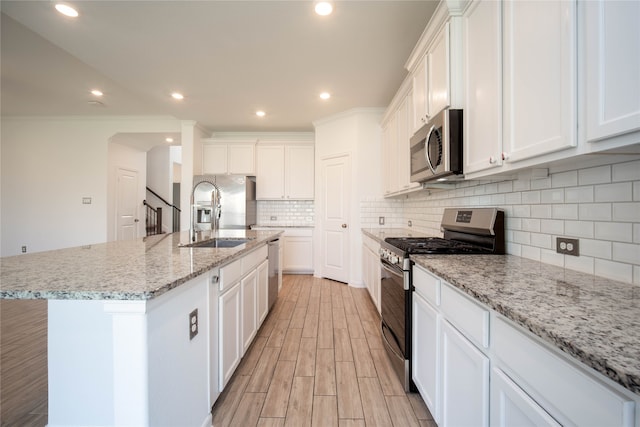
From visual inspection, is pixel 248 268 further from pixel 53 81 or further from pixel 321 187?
pixel 53 81

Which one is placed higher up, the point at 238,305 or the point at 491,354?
the point at 491,354

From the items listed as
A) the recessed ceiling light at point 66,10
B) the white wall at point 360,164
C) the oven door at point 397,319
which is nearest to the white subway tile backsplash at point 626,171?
the oven door at point 397,319

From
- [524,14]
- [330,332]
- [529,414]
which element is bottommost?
[330,332]

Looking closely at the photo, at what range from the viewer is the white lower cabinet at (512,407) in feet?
2.27

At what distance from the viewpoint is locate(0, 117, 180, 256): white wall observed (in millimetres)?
5012

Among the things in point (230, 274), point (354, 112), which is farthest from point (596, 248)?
point (354, 112)

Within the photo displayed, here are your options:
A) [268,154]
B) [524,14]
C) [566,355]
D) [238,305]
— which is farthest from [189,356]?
[268,154]

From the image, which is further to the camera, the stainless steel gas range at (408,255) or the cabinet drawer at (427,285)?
the stainless steel gas range at (408,255)

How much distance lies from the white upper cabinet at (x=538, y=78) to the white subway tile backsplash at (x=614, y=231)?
388 millimetres

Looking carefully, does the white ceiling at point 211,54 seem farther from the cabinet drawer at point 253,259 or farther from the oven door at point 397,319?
the oven door at point 397,319

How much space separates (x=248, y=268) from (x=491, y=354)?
1.63 meters

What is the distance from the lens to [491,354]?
0.91 m

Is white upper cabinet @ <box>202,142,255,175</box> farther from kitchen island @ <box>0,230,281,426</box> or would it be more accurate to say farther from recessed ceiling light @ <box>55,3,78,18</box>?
kitchen island @ <box>0,230,281,426</box>

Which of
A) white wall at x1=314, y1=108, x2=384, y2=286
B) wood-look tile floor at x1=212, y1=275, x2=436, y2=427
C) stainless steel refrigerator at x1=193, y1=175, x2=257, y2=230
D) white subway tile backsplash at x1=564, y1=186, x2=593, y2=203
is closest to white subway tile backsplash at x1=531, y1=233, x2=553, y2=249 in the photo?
white subway tile backsplash at x1=564, y1=186, x2=593, y2=203
